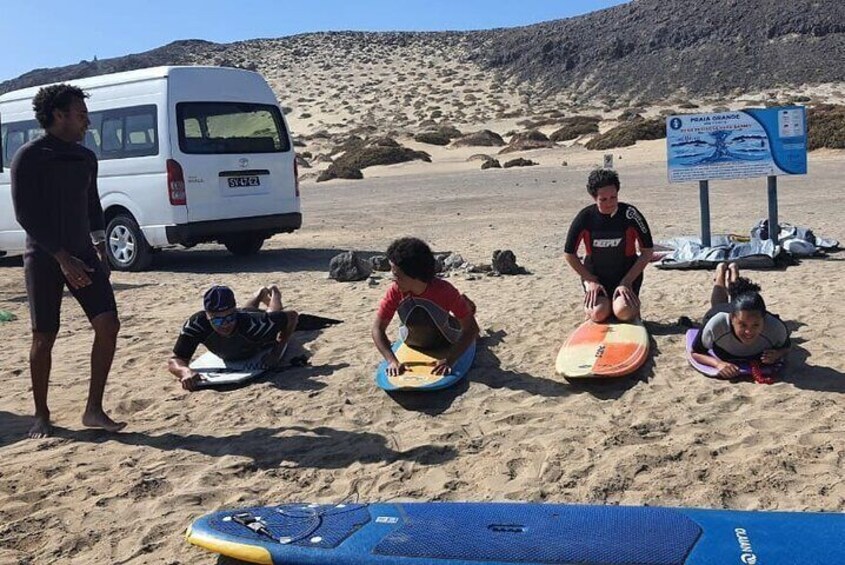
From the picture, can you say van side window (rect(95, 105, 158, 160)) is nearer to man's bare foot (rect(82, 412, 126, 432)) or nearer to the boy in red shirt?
the boy in red shirt

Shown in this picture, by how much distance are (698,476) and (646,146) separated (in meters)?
27.8

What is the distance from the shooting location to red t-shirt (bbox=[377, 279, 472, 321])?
20.2ft

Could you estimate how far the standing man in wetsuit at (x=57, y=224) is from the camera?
5.05m

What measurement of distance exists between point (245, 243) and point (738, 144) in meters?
6.73

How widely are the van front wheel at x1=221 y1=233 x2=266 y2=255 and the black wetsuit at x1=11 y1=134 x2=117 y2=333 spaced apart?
24.4 ft

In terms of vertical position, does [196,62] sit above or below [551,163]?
above

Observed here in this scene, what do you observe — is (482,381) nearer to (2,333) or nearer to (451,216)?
(2,333)

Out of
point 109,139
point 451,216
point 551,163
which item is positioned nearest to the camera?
point 109,139

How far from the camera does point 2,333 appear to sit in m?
8.63

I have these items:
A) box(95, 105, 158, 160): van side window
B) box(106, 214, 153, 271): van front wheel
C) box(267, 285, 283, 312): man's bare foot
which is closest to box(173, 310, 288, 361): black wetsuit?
box(267, 285, 283, 312): man's bare foot

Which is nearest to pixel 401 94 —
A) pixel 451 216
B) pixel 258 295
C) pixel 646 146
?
pixel 646 146

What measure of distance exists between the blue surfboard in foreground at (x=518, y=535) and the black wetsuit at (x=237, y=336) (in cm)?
265

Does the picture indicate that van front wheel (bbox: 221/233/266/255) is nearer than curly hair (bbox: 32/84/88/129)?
No

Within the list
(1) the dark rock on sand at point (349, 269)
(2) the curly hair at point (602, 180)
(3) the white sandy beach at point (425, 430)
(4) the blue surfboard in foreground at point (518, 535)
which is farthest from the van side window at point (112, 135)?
(4) the blue surfboard in foreground at point (518, 535)
